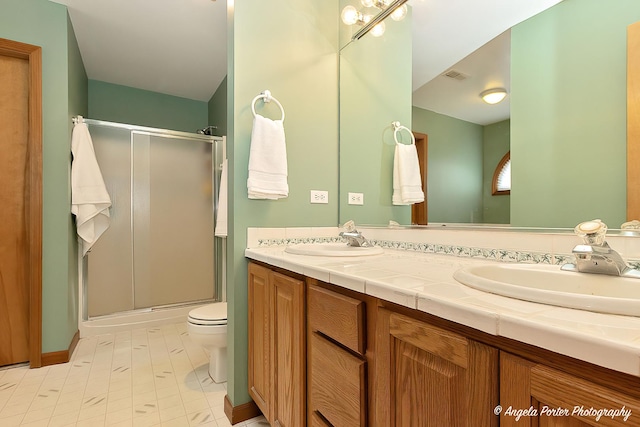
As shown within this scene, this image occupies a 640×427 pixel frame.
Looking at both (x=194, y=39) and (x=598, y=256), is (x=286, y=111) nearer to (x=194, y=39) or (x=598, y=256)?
(x=598, y=256)

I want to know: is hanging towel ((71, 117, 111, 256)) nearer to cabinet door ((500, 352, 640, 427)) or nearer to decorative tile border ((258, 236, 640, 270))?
decorative tile border ((258, 236, 640, 270))

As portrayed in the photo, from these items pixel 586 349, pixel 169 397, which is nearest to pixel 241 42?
pixel 586 349

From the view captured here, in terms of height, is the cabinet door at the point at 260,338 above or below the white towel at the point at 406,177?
below

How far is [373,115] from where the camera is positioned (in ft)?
5.87

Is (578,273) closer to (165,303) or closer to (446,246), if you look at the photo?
(446,246)

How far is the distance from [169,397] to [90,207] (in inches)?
62.9

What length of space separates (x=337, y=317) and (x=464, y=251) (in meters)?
0.63

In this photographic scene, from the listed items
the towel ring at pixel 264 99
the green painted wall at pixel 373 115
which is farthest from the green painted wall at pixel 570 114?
the towel ring at pixel 264 99

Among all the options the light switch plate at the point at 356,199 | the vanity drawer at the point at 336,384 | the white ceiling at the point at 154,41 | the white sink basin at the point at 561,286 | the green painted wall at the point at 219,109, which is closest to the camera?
the white sink basin at the point at 561,286

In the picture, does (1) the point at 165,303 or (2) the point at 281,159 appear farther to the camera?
(1) the point at 165,303

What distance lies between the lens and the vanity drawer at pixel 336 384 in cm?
81

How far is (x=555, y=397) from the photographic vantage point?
0.43 metres

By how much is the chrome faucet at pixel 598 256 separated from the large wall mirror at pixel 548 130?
199 millimetres

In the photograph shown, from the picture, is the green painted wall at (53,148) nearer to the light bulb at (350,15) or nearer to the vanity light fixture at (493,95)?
the light bulb at (350,15)
